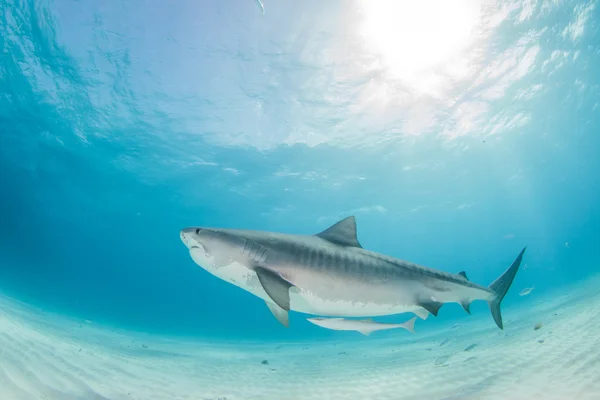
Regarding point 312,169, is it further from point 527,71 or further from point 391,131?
point 527,71

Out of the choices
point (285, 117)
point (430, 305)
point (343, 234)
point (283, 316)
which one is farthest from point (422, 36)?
point (283, 316)

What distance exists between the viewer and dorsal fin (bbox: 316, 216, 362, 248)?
11.6 ft

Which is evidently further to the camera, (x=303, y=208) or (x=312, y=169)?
(x=303, y=208)

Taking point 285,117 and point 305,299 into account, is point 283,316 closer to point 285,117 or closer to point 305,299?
point 305,299

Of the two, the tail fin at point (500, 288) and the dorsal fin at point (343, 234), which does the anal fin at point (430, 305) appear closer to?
the dorsal fin at point (343, 234)

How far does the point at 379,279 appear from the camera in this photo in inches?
126

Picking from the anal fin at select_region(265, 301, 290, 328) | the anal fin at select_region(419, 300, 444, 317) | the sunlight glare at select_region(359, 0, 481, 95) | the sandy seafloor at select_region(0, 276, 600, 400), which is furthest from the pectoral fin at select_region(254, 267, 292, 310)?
the sunlight glare at select_region(359, 0, 481, 95)

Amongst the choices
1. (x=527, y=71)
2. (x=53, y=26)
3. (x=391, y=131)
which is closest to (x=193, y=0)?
(x=53, y=26)

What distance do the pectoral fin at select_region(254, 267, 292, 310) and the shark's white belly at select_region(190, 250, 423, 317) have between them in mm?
179

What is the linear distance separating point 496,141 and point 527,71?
357 inches

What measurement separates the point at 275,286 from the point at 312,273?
43 cm

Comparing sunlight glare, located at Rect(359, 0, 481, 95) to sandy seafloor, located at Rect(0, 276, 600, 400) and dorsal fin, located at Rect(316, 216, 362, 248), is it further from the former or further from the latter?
sandy seafloor, located at Rect(0, 276, 600, 400)

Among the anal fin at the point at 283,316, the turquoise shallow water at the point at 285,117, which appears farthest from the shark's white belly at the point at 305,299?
the turquoise shallow water at the point at 285,117

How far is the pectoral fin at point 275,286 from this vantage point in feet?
8.89
